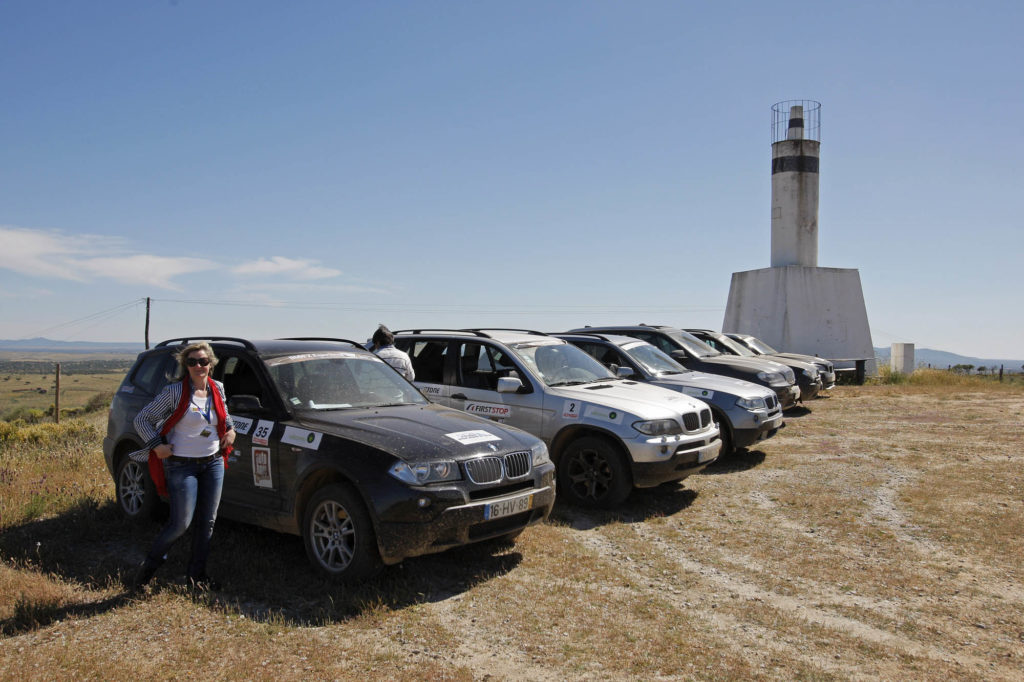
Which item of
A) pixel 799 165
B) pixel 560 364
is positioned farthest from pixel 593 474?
pixel 799 165

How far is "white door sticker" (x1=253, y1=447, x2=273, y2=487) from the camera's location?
19.2 feet

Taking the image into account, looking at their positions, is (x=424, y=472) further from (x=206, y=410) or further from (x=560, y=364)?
(x=560, y=364)

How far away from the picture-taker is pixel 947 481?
925 cm

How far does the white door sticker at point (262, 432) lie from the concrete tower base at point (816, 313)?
86.8ft

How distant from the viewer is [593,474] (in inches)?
309

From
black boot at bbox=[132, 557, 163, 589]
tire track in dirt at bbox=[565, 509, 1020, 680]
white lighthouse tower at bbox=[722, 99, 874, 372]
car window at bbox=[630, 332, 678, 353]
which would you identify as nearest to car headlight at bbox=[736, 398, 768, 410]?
car window at bbox=[630, 332, 678, 353]

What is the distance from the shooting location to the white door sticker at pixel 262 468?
586 cm

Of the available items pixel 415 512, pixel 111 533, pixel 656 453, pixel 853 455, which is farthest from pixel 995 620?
pixel 111 533

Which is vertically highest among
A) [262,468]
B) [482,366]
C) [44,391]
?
[482,366]

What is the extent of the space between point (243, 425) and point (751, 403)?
21.9 ft

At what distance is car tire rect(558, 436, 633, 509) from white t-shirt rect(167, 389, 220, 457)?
383cm

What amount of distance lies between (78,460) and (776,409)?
955cm

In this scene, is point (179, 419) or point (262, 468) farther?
point (262, 468)

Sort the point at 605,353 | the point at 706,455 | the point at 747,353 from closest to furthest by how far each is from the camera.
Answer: the point at 706,455, the point at 605,353, the point at 747,353
